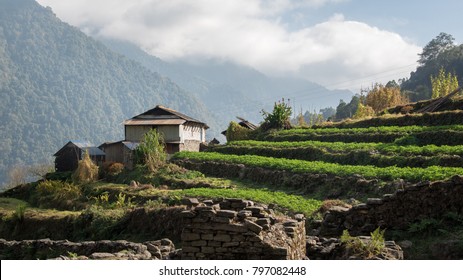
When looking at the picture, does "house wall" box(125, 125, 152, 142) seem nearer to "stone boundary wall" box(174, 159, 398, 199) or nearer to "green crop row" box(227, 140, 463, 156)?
"green crop row" box(227, 140, 463, 156)

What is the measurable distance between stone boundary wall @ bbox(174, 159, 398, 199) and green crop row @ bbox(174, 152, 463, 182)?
43 cm

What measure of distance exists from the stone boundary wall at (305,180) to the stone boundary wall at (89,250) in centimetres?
953

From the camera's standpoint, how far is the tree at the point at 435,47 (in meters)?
108

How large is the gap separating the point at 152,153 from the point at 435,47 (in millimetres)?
88812

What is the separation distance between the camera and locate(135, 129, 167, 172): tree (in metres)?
37.0

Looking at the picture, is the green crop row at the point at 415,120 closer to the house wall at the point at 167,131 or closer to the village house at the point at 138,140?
the house wall at the point at 167,131

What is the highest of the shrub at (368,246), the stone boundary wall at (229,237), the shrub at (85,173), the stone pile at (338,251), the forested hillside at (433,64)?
the forested hillside at (433,64)

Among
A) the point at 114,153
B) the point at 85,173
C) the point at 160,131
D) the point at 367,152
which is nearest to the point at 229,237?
the point at 367,152

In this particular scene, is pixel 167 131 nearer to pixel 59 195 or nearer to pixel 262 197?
pixel 59 195

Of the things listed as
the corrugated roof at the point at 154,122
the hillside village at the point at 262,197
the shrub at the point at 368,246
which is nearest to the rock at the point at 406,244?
the hillside village at the point at 262,197

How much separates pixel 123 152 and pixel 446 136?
1096 inches

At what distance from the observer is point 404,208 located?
1638 centimetres

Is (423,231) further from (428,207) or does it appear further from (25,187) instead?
(25,187)

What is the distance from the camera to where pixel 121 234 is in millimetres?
22406
